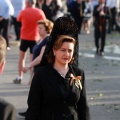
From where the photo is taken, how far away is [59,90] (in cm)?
416

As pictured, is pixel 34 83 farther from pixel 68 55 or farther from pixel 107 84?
pixel 107 84

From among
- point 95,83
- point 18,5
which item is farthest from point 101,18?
point 95,83

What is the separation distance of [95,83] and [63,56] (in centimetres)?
659

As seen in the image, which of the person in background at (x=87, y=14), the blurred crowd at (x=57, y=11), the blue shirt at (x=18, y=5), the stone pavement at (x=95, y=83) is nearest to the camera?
the stone pavement at (x=95, y=83)

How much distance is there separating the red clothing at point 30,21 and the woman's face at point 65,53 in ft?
18.3

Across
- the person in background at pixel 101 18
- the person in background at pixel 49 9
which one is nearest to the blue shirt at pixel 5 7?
the person in background at pixel 101 18

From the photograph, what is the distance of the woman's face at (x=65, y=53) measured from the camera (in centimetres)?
424

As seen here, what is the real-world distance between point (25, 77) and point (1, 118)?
855cm

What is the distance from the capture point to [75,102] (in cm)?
423

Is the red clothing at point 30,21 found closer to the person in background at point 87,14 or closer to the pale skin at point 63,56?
the pale skin at point 63,56

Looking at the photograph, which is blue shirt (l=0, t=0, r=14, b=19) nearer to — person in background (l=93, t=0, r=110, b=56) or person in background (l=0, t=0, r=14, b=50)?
person in background (l=0, t=0, r=14, b=50)

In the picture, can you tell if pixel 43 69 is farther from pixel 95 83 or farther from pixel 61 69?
pixel 95 83

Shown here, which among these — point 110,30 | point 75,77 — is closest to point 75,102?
point 75,77

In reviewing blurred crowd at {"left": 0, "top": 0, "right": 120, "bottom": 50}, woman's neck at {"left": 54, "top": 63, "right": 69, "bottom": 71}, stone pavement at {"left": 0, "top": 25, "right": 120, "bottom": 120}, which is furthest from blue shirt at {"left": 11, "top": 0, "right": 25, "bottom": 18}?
woman's neck at {"left": 54, "top": 63, "right": 69, "bottom": 71}
